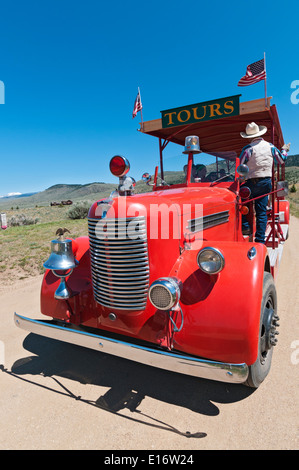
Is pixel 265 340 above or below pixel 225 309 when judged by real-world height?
below

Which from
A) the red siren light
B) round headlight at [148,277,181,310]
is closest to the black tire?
round headlight at [148,277,181,310]

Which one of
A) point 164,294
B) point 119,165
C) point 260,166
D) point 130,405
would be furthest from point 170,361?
point 260,166

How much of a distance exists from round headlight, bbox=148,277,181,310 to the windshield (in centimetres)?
233

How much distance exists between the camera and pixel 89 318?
2.90 meters

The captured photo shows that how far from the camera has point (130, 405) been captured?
99.0 inches

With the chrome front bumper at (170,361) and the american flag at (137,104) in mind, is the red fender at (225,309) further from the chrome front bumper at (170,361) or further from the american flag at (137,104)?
the american flag at (137,104)

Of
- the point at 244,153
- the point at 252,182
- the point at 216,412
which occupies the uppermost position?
the point at 244,153

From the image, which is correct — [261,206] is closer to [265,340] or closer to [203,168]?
[203,168]

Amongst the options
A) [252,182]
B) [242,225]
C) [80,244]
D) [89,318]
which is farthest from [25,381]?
[252,182]

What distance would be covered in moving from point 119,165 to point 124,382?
6.76ft

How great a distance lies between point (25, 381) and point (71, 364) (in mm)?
460
